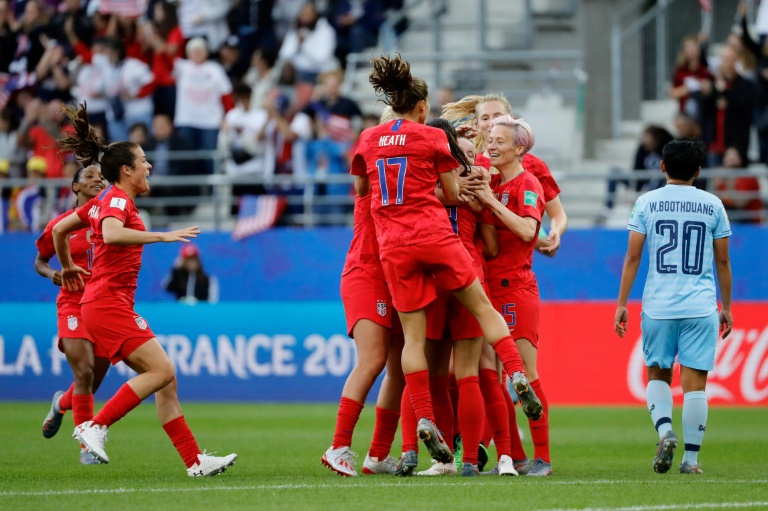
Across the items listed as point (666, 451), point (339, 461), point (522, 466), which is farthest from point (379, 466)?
point (666, 451)

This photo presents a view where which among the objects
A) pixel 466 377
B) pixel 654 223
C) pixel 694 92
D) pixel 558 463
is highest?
pixel 694 92

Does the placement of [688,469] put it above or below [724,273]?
below

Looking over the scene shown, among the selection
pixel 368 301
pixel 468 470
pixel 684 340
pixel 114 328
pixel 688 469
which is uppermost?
pixel 368 301

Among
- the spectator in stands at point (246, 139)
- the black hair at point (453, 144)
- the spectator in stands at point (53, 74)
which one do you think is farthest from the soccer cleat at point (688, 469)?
the spectator in stands at point (53, 74)

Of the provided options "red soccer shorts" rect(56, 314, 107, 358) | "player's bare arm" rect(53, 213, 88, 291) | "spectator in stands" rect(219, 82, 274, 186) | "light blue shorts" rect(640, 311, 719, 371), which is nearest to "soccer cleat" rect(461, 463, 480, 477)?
"light blue shorts" rect(640, 311, 719, 371)

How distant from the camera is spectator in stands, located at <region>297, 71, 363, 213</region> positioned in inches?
777

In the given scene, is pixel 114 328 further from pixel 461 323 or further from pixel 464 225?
pixel 464 225

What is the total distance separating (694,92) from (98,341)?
12684mm

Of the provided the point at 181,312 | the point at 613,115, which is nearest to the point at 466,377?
the point at 181,312

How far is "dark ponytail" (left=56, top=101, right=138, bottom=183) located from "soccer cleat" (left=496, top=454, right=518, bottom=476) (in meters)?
3.18

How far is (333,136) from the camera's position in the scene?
1989 cm

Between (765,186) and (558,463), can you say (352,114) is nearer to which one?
(765,186)

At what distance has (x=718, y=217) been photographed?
8.76m

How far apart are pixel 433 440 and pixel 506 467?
0.87m
